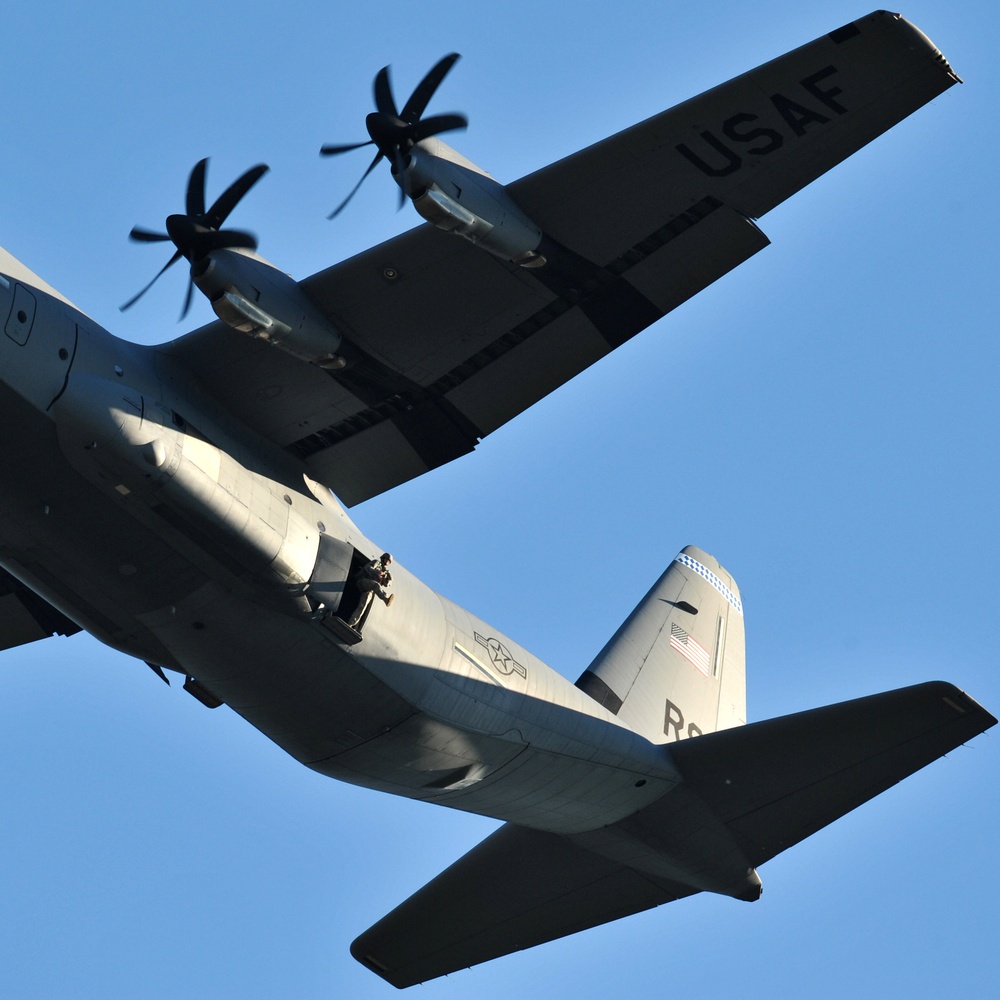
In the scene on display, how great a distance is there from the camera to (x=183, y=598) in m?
17.8

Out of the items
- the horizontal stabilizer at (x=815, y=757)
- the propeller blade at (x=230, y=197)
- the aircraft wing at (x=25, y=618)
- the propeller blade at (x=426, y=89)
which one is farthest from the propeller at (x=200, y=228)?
the horizontal stabilizer at (x=815, y=757)

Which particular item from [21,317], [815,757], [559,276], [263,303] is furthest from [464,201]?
[815,757]

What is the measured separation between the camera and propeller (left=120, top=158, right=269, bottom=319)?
55.2ft

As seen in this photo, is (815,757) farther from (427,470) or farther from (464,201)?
(464,201)

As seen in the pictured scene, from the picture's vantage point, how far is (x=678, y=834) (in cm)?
2128

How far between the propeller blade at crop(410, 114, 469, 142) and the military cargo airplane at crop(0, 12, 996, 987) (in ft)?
0.11

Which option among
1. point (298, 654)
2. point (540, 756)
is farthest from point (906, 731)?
point (298, 654)

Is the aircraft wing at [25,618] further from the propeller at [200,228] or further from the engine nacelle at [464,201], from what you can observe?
the engine nacelle at [464,201]

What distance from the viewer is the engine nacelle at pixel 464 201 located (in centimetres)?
1623

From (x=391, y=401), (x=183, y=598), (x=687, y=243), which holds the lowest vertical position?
(x=183, y=598)

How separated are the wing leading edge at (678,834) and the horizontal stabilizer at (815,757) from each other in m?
0.02

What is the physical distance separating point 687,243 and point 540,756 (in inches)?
281

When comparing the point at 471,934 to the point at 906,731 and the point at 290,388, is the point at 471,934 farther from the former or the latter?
the point at 290,388

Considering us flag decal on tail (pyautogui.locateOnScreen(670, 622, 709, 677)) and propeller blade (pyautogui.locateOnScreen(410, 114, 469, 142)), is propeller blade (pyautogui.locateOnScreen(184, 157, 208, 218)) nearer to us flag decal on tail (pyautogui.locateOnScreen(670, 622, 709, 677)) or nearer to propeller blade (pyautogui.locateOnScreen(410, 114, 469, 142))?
propeller blade (pyautogui.locateOnScreen(410, 114, 469, 142))
